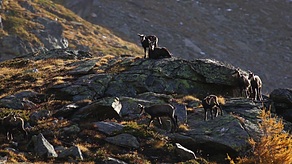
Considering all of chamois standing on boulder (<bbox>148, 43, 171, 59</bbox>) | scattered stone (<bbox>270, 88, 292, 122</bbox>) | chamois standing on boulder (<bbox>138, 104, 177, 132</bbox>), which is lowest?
chamois standing on boulder (<bbox>138, 104, 177, 132</bbox>)

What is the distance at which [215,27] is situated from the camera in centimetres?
9419

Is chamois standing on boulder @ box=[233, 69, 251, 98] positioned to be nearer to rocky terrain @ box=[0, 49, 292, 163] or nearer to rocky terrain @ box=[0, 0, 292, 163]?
rocky terrain @ box=[0, 0, 292, 163]

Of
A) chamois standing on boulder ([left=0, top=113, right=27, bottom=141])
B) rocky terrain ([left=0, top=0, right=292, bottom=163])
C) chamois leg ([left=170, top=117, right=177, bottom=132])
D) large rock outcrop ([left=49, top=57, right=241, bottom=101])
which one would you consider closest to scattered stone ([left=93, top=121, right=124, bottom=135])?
rocky terrain ([left=0, top=0, right=292, bottom=163])

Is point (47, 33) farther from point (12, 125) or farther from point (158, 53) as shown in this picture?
point (12, 125)

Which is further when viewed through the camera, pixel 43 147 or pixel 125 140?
pixel 125 140

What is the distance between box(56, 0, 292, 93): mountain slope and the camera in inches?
3177

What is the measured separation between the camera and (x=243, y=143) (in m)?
17.7

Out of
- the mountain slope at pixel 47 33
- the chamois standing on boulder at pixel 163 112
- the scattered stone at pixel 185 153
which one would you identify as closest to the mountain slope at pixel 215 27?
the mountain slope at pixel 47 33

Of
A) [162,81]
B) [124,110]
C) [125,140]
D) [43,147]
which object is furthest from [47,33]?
[43,147]

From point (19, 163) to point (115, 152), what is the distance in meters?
4.23

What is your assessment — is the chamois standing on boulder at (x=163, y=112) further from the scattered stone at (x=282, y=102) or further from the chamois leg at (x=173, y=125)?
the scattered stone at (x=282, y=102)

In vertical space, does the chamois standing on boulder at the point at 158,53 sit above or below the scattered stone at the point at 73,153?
above

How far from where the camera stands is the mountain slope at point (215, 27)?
8069 centimetres

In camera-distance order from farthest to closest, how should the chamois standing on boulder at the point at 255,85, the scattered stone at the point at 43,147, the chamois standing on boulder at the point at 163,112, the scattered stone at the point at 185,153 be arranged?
the chamois standing on boulder at the point at 255,85 < the chamois standing on boulder at the point at 163,112 < the scattered stone at the point at 185,153 < the scattered stone at the point at 43,147
